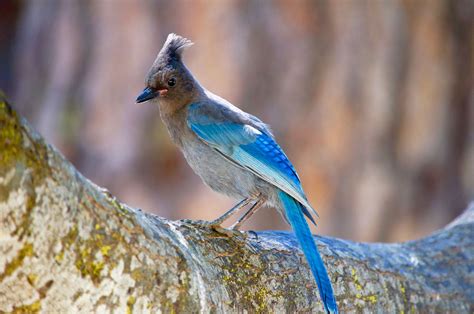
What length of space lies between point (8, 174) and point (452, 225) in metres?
2.42

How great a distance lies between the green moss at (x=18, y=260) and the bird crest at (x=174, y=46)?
1.71 metres

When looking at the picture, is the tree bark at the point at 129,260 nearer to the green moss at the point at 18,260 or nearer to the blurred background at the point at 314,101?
the green moss at the point at 18,260

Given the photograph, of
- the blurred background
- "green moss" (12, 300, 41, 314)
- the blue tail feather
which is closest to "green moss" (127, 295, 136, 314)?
"green moss" (12, 300, 41, 314)

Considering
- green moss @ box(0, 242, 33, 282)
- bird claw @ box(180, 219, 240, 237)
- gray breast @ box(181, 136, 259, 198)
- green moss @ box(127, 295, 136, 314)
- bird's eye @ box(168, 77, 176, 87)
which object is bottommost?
green moss @ box(0, 242, 33, 282)

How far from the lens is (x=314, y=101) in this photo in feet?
19.5

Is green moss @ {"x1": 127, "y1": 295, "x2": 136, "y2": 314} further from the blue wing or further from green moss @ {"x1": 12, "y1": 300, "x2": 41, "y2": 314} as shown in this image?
the blue wing

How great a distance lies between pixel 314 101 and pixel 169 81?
2829 millimetres

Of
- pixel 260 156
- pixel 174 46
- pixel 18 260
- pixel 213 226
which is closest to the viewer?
pixel 18 260

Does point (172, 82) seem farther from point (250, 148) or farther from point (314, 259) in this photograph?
point (314, 259)

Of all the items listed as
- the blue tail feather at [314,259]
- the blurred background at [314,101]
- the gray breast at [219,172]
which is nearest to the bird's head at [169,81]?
the gray breast at [219,172]

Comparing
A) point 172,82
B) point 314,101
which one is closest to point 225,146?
point 172,82

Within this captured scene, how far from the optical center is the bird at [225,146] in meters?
2.84

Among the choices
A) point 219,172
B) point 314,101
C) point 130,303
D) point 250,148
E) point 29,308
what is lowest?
point 29,308

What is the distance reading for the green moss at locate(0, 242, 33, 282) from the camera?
1.62 meters
